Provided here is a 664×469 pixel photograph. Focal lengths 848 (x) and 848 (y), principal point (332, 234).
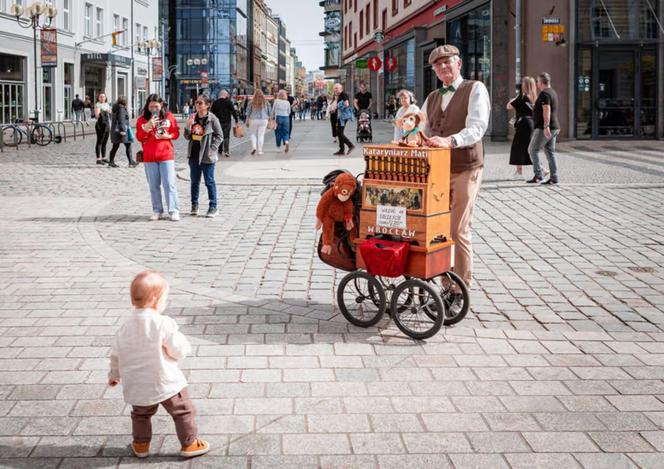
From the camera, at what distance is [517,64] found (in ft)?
79.8

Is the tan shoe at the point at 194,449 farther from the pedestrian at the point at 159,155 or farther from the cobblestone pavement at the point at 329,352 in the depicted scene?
the pedestrian at the point at 159,155

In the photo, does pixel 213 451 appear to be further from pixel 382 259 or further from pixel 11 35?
pixel 11 35

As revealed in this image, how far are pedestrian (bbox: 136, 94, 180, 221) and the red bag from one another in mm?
5926

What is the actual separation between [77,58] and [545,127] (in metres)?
40.3

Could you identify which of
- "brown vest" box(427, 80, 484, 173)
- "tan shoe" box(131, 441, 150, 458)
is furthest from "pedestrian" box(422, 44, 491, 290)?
"tan shoe" box(131, 441, 150, 458)

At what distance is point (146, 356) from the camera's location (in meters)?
3.85

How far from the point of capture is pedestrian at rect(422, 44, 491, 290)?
6.07m

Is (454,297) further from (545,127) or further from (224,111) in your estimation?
(224,111)

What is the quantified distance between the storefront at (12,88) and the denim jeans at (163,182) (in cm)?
3135

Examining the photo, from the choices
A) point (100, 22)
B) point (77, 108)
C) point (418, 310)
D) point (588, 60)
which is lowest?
point (418, 310)

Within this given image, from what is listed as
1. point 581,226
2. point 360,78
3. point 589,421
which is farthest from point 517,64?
point 360,78

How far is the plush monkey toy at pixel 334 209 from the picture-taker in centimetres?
608

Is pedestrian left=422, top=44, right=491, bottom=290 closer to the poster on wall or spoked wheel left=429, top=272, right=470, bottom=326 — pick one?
spoked wheel left=429, top=272, right=470, bottom=326

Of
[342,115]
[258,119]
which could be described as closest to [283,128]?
[258,119]
